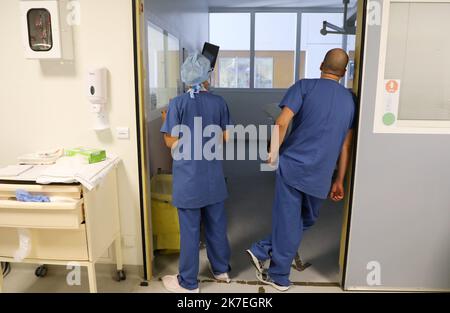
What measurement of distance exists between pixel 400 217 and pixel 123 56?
1.96 m

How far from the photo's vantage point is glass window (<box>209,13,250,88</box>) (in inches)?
297

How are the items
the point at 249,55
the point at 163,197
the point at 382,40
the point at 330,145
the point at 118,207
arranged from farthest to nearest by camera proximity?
the point at 249,55
the point at 163,197
the point at 118,207
the point at 330,145
the point at 382,40

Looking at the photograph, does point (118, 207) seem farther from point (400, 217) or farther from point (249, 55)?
point (249, 55)

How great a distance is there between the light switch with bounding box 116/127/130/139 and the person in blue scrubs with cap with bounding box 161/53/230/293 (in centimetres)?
28

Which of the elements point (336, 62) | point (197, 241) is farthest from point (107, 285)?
point (336, 62)

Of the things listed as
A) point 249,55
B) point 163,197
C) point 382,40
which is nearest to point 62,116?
point 163,197

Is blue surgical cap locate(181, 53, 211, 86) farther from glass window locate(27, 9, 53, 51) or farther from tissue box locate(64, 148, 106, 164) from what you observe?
glass window locate(27, 9, 53, 51)

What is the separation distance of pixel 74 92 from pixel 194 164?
89cm

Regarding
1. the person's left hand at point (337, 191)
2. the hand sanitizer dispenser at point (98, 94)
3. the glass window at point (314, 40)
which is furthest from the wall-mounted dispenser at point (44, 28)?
the glass window at point (314, 40)

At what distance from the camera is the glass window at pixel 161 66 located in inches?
116

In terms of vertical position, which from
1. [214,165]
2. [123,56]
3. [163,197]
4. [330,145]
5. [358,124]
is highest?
[123,56]

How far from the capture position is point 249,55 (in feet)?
25.0

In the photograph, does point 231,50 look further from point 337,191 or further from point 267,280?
point 267,280

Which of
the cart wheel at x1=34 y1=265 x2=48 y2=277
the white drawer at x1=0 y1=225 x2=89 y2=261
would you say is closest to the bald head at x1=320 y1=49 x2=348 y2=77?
the white drawer at x1=0 y1=225 x2=89 y2=261
